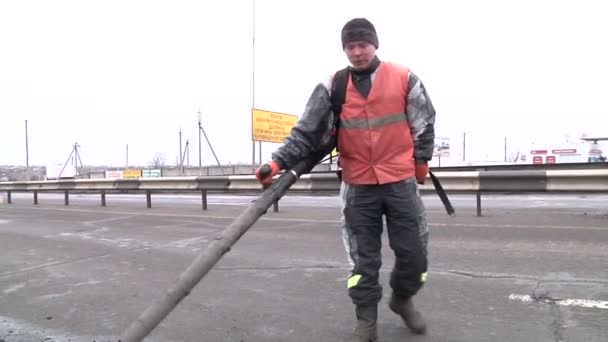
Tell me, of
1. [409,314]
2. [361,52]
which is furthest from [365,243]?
[361,52]

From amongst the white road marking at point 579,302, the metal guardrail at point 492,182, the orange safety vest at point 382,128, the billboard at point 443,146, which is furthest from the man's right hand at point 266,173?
the billboard at point 443,146

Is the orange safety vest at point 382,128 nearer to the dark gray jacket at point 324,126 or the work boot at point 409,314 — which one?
the dark gray jacket at point 324,126

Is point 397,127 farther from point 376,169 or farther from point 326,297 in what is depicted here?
point 326,297

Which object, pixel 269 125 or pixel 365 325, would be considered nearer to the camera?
pixel 365 325

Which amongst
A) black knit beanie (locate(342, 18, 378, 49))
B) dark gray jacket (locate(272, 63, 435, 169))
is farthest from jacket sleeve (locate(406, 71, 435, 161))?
black knit beanie (locate(342, 18, 378, 49))

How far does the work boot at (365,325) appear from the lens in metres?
3.04

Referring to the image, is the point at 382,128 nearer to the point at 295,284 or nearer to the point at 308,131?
the point at 308,131

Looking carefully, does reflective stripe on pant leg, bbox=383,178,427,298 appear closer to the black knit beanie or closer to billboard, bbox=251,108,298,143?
the black knit beanie

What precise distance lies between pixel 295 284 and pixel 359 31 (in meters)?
2.51

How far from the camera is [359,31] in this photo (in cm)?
301

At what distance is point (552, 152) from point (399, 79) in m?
44.8

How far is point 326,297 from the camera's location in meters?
4.23

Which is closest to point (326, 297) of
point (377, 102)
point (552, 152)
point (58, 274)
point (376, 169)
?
point (376, 169)

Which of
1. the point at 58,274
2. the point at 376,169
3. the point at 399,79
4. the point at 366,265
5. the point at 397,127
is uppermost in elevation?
the point at 399,79
